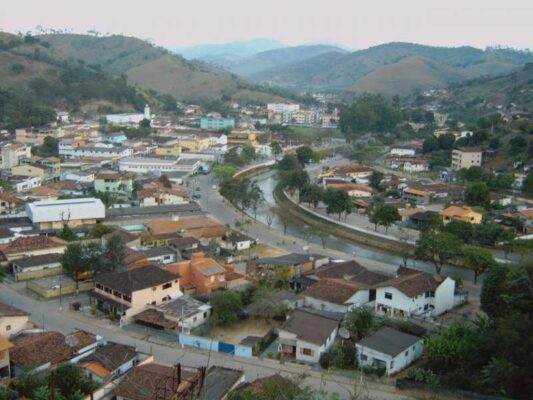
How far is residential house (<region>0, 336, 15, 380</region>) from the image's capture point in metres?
6.94

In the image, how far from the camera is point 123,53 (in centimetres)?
6406

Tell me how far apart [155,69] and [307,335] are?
52.2 m

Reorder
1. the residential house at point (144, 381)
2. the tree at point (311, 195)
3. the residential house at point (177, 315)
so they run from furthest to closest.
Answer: the tree at point (311, 195), the residential house at point (177, 315), the residential house at point (144, 381)

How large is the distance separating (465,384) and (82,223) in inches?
410

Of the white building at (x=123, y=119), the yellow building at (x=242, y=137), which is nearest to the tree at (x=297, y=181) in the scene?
the yellow building at (x=242, y=137)

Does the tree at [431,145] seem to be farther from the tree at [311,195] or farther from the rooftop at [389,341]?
the rooftop at [389,341]

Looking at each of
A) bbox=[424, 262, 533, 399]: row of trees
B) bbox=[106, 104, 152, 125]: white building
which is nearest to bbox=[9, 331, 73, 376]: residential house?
bbox=[424, 262, 533, 399]: row of trees

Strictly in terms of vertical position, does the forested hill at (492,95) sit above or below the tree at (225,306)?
above

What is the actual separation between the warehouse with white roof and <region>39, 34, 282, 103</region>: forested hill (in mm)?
34253

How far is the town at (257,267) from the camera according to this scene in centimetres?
689

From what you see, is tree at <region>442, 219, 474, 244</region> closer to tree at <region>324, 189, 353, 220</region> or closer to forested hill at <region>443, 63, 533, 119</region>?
tree at <region>324, 189, 353, 220</region>

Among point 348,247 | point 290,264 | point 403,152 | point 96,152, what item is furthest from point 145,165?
point 290,264

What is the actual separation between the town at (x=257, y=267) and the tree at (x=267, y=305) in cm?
3

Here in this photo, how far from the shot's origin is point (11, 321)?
8133mm
